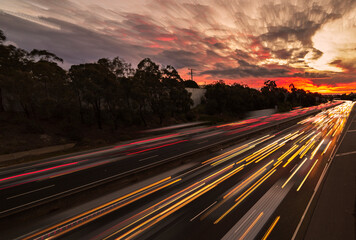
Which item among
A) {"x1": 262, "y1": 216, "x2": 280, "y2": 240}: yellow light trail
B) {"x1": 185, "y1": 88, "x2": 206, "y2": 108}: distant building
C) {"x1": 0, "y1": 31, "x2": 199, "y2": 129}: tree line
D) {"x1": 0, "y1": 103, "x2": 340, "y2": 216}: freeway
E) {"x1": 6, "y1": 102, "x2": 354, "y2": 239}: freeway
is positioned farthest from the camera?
{"x1": 185, "y1": 88, "x2": 206, "y2": 108}: distant building

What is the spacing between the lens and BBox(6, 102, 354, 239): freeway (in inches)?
306

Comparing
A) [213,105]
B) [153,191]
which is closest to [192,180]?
[153,191]

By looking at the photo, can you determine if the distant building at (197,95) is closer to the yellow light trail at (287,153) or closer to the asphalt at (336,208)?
the yellow light trail at (287,153)

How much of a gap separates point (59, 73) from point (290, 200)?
46428 millimetres

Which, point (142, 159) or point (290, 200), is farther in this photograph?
point (142, 159)

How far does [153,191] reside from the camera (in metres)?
11.4

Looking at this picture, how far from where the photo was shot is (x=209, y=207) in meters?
9.55

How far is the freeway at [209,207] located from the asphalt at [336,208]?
0.59 metres

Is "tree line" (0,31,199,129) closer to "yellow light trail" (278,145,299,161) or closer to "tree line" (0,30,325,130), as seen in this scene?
"tree line" (0,30,325,130)

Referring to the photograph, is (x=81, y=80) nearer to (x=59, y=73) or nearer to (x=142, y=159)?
(x=59, y=73)

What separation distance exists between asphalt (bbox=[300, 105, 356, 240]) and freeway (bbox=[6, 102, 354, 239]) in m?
0.59

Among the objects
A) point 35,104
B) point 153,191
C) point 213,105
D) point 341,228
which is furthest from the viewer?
point 213,105

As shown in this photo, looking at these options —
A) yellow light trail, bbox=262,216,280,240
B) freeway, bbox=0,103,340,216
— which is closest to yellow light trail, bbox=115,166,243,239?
yellow light trail, bbox=262,216,280,240

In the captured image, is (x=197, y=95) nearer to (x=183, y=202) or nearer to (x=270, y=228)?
(x=183, y=202)
